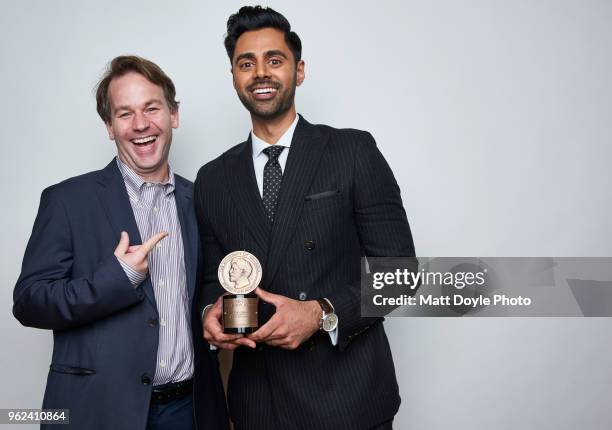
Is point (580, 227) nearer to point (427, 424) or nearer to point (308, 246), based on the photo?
point (427, 424)

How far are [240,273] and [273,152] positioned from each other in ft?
2.15

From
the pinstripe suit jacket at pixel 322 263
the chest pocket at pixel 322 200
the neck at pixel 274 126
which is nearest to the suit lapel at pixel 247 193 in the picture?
the pinstripe suit jacket at pixel 322 263

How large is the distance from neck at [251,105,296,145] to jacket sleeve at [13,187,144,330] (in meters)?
0.93

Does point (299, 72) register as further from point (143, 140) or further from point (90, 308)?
point (90, 308)

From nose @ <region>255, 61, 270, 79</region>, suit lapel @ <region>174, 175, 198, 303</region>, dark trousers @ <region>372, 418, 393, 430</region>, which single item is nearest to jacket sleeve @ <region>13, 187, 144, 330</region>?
suit lapel @ <region>174, 175, 198, 303</region>

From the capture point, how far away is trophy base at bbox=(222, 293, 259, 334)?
2451mm

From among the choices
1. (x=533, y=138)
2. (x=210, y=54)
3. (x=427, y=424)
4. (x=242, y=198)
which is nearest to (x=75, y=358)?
(x=242, y=198)

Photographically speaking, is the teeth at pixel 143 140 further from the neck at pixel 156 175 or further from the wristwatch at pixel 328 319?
the wristwatch at pixel 328 319

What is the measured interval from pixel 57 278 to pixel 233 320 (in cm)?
89

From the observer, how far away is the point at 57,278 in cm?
272

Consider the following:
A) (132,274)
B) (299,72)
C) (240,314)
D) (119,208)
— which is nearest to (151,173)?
(119,208)

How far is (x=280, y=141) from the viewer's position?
2.91 m

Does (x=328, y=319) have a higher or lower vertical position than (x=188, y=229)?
lower

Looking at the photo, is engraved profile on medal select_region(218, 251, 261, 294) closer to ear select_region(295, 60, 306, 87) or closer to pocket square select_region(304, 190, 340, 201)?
pocket square select_region(304, 190, 340, 201)
